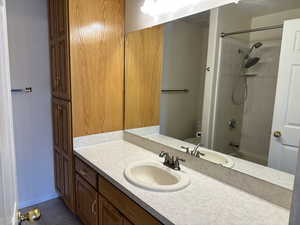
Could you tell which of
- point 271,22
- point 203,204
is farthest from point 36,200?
point 271,22

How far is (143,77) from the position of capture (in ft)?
6.60

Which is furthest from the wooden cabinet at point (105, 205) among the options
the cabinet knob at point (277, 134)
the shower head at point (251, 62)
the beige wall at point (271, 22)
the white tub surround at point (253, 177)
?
the beige wall at point (271, 22)

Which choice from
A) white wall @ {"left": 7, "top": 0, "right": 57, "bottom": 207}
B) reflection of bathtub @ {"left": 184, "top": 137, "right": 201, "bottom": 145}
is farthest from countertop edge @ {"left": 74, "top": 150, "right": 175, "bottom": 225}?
white wall @ {"left": 7, "top": 0, "right": 57, "bottom": 207}

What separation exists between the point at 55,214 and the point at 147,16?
7.11ft

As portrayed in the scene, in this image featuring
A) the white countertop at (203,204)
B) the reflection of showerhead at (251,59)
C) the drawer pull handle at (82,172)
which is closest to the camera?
the white countertop at (203,204)

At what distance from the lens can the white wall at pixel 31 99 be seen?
2.04 metres

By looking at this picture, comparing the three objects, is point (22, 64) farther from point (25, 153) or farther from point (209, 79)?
point (209, 79)

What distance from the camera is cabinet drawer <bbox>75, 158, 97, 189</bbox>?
5.06ft

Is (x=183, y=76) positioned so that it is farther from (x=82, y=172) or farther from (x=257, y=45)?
(x=82, y=172)

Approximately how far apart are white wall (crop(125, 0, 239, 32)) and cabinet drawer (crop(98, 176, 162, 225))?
50.7 inches

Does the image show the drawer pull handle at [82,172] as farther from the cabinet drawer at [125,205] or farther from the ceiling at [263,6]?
the ceiling at [263,6]

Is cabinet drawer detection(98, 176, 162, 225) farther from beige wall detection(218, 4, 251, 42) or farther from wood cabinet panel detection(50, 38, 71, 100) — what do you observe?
beige wall detection(218, 4, 251, 42)

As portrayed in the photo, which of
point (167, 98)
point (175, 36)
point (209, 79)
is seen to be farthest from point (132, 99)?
point (209, 79)

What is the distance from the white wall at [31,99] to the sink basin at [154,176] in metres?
1.34
